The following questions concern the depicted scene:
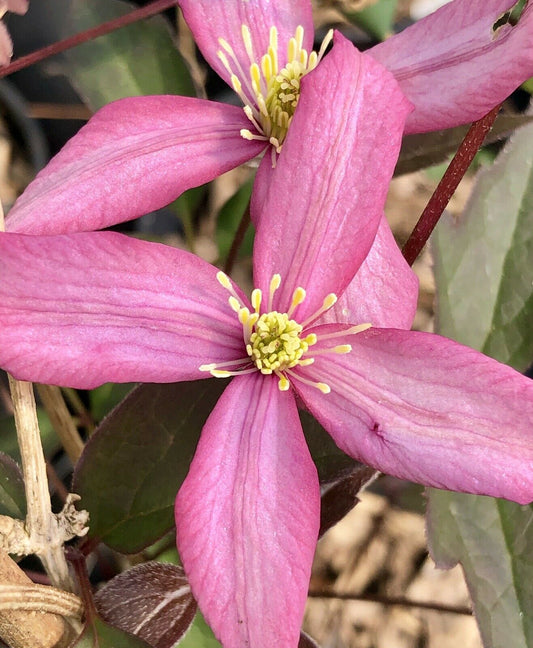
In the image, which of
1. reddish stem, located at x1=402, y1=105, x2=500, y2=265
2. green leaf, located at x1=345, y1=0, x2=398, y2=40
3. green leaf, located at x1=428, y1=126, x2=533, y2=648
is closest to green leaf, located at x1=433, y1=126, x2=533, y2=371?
green leaf, located at x1=428, y1=126, x2=533, y2=648

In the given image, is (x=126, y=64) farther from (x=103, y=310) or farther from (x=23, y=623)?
(x=23, y=623)

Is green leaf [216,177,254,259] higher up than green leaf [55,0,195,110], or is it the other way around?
green leaf [55,0,195,110]

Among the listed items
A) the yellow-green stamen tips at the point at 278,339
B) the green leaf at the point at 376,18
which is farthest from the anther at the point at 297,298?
the green leaf at the point at 376,18

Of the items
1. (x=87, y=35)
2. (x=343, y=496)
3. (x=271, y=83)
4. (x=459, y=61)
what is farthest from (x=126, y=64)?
(x=343, y=496)

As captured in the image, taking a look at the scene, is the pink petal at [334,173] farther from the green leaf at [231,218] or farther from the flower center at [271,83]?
the green leaf at [231,218]

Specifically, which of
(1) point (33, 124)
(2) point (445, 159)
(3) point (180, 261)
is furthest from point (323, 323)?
(1) point (33, 124)

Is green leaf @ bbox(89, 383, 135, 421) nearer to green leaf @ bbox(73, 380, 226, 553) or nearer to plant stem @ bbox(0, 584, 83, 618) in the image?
green leaf @ bbox(73, 380, 226, 553)

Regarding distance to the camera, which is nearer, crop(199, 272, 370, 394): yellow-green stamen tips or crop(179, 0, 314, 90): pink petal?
crop(199, 272, 370, 394): yellow-green stamen tips
